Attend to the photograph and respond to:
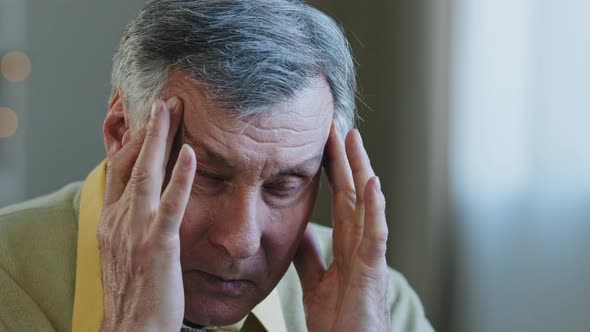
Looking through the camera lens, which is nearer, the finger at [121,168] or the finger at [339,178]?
the finger at [121,168]

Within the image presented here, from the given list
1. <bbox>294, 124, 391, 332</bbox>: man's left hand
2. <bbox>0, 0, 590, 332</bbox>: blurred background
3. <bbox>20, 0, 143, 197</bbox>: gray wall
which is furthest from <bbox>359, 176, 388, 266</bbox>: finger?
<bbox>20, 0, 143, 197</bbox>: gray wall

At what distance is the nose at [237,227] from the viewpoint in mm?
1313

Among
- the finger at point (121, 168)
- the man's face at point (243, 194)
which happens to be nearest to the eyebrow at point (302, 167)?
the man's face at point (243, 194)

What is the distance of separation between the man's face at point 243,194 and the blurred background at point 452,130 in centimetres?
133

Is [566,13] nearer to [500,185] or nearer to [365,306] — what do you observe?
[500,185]

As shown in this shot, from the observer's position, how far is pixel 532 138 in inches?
106

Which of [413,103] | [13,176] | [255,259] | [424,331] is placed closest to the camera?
[255,259]

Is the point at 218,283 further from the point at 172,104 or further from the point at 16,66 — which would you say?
the point at 16,66

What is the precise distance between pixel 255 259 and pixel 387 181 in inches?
78.6

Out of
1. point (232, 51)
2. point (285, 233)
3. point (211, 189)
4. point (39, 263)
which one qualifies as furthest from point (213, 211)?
point (39, 263)

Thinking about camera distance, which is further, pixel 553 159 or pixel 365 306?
pixel 553 159

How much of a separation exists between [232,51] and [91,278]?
461mm

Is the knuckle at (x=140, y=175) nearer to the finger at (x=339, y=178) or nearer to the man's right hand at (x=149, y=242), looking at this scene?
the man's right hand at (x=149, y=242)

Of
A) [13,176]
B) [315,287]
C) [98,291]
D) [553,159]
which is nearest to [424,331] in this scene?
[315,287]
